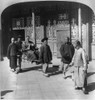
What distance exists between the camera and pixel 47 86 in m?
11.2

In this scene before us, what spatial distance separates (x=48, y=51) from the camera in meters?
13.0

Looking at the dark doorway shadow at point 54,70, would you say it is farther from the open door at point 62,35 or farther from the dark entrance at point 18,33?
the dark entrance at point 18,33

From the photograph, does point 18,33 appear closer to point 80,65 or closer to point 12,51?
point 12,51

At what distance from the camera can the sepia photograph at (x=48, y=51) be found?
10.1m

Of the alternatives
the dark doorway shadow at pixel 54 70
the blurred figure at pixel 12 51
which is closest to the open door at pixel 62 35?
the dark doorway shadow at pixel 54 70

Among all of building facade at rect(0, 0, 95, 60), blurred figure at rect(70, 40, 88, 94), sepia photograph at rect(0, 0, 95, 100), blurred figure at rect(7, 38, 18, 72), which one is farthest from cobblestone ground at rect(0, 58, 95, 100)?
building facade at rect(0, 0, 95, 60)

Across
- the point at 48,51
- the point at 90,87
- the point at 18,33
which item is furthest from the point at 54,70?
the point at 18,33

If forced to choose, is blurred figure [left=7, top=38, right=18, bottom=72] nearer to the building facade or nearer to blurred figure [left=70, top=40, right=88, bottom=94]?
blurred figure [left=70, top=40, right=88, bottom=94]

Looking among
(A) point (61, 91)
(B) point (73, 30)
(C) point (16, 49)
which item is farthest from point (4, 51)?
(A) point (61, 91)

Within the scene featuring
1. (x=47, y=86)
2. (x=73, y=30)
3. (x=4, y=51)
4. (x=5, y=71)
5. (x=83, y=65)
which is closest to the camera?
(x=83, y=65)

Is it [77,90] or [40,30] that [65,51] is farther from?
[40,30]

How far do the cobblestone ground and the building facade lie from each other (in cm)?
354

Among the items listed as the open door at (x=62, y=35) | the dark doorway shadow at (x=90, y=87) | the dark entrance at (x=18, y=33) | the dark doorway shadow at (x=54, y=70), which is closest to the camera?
the dark doorway shadow at (x=90, y=87)

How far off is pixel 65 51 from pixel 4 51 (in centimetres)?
879
